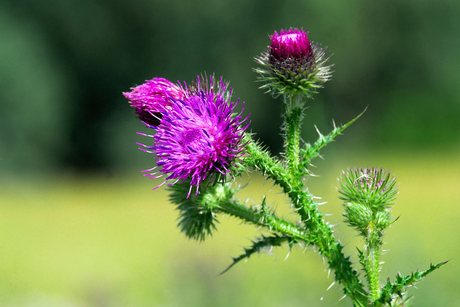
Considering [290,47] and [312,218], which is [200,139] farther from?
[290,47]

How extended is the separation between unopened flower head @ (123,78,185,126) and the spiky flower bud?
1.16m

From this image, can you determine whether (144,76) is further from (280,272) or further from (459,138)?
(280,272)

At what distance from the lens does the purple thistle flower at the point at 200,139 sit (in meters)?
2.64

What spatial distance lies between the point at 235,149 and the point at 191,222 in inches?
37.6

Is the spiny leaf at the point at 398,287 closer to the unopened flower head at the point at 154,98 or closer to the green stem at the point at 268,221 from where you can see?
the green stem at the point at 268,221

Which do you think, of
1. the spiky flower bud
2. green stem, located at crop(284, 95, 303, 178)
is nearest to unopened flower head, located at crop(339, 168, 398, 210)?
the spiky flower bud

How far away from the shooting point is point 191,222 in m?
3.46

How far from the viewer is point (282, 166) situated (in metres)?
2.80

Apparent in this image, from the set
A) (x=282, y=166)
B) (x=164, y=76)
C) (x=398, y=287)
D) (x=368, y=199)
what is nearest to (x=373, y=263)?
(x=398, y=287)

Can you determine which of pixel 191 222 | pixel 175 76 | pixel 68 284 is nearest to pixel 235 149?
pixel 191 222

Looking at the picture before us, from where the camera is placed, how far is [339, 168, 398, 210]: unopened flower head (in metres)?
2.66

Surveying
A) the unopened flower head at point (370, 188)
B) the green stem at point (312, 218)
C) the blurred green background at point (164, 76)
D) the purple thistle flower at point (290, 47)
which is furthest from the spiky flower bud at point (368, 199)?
the blurred green background at point (164, 76)

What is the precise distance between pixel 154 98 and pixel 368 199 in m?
1.41

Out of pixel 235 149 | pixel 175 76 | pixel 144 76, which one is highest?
pixel 144 76
